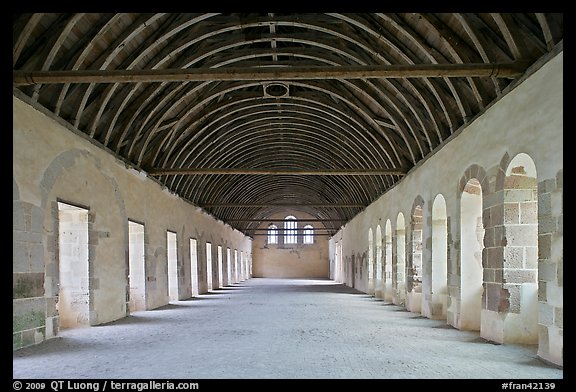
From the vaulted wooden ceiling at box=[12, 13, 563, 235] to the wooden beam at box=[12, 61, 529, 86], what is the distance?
0.05 ft

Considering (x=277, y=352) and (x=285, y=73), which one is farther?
(x=285, y=73)

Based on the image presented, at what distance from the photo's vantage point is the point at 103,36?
8.95 meters

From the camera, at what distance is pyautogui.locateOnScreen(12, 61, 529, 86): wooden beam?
727 cm

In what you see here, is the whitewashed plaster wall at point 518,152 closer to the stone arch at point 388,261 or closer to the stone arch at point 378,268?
the stone arch at point 388,261

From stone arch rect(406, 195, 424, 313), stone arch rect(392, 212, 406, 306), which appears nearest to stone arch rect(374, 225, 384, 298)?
stone arch rect(392, 212, 406, 306)

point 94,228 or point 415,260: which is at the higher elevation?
point 94,228

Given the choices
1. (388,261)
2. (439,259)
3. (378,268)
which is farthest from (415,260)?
(378,268)

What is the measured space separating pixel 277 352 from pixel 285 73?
3724 mm

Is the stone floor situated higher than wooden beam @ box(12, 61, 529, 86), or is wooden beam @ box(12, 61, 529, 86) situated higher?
wooden beam @ box(12, 61, 529, 86)

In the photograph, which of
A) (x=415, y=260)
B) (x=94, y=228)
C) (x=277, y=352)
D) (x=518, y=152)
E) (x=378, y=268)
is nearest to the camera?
(x=277, y=352)

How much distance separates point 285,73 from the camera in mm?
7586

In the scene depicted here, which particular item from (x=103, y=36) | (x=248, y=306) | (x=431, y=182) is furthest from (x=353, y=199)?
(x=103, y=36)

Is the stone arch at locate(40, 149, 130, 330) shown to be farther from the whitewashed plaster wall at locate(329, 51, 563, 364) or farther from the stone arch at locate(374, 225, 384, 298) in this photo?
the stone arch at locate(374, 225, 384, 298)

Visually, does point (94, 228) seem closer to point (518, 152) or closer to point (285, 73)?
point (285, 73)
